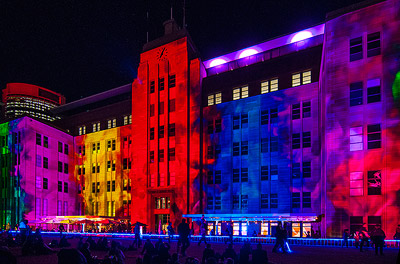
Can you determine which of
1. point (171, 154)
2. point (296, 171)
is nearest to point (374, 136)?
point (296, 171)

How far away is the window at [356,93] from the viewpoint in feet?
122

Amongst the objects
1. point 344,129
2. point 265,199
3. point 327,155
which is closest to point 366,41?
point 344,129

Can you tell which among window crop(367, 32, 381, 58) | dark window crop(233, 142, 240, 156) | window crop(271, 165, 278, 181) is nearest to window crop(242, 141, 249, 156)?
dark window crop(233, 142, 240, 156)

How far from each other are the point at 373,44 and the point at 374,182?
44.5 ft

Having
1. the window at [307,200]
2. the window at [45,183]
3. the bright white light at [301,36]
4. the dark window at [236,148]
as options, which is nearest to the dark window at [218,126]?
the dark window at [236,148]

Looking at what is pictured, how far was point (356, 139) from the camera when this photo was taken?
36.7 meters

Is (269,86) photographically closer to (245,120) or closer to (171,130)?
(245,120)

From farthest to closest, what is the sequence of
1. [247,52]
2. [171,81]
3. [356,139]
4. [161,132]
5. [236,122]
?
[171,81], [161,132], [247,52], [236,122], [356,139]

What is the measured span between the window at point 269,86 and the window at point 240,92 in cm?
250

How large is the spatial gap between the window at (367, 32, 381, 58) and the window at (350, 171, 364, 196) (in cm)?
1181

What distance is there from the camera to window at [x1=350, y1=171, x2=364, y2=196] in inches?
1408

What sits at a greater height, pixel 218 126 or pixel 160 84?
pixel 160 84

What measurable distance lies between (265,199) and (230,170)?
21.8ft

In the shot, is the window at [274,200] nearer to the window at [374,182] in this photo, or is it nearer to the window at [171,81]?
the window at [374,182]
